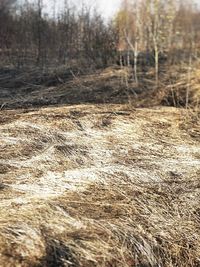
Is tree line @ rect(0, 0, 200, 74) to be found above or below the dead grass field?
above

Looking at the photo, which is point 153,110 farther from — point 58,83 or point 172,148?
point 58,83

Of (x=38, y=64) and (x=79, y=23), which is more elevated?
(x=79, y=23)

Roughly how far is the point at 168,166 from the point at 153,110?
1.90 m

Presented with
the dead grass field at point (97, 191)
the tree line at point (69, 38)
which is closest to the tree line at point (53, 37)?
the tree line at point (69, 38)

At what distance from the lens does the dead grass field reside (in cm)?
286

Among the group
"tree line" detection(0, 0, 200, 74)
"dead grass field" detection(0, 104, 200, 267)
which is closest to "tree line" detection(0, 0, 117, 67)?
"tree line" detection(0, 0, 200, 74)

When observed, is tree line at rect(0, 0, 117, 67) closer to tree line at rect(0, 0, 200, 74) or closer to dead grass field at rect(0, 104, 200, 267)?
tree line at rect(0, 0, 200, 74)

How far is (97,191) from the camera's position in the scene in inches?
140

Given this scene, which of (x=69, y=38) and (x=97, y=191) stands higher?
(x=69, y=38)

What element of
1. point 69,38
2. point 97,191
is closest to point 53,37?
point 69,38

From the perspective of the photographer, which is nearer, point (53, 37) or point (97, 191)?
point (97, 191)

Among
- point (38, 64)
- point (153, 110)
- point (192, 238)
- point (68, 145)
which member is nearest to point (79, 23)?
point (38, 64)

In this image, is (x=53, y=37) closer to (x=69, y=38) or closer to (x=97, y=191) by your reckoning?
(x=69, y=38)

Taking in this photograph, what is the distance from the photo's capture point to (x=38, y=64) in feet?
32.7
